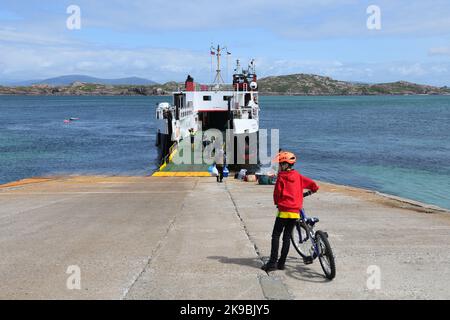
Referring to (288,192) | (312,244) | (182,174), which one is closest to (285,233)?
(312,244)

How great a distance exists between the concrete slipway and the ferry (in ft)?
47.7

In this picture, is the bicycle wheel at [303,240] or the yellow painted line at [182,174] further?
the yellow painted line at [182,174]

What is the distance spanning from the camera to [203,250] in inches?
327

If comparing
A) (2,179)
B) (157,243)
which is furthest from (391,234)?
(2,179)

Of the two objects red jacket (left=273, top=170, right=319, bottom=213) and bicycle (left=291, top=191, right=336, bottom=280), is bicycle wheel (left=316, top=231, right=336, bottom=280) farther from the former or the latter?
red jacket (left=273, top=170, right=319, bottom=213)

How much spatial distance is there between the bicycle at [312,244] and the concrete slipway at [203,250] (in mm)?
203

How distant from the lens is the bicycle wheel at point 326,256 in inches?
250

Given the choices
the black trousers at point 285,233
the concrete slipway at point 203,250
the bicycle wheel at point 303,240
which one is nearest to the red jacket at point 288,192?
the black trousers at point 285,233

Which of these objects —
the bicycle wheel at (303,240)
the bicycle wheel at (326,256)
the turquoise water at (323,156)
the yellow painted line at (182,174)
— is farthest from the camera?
the turquoise water at (323,156)

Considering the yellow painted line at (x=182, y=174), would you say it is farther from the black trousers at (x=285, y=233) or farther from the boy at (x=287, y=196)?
the boy at (x=287, y=196)

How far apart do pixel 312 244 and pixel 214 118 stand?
43.5 metres

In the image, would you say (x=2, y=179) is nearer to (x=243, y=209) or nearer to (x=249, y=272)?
(x=243, y=209)
